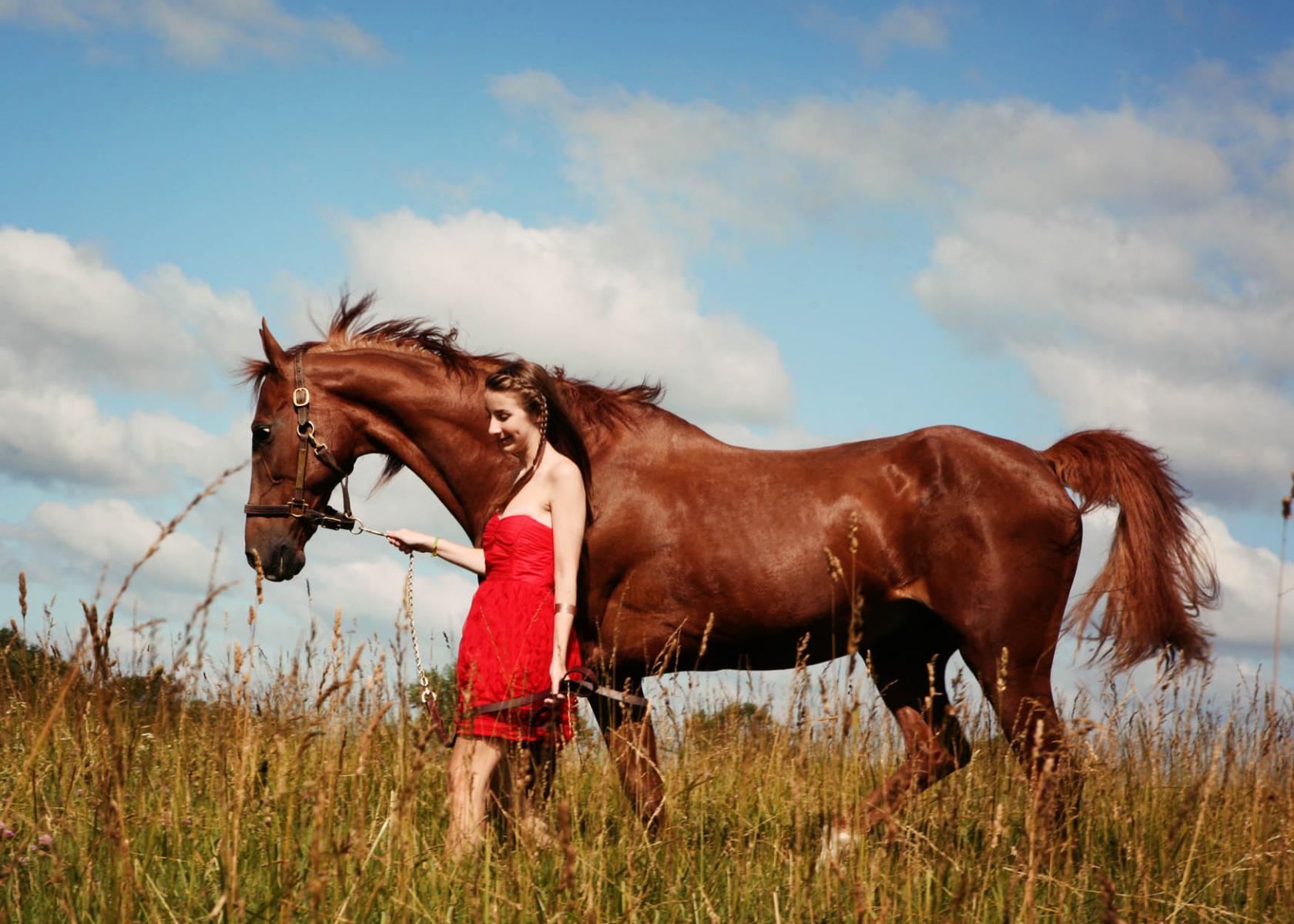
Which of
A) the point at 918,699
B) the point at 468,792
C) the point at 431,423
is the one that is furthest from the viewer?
the point at 918,699

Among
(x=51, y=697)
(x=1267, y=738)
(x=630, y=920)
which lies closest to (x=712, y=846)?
(x=630, y=920)

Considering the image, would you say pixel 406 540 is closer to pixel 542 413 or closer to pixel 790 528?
pixel 542 413

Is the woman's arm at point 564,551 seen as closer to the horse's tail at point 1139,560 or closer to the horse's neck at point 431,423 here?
the horse's neck at point 431,423

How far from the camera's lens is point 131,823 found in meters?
3.47

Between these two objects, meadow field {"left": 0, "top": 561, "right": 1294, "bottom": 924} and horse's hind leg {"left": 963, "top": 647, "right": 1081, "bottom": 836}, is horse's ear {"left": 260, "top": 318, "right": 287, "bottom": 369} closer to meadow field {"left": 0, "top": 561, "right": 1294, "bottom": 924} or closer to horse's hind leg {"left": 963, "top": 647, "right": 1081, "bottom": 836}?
meadow field {"left": 0, "top": 561, "right": 1294, "bottom": 924}

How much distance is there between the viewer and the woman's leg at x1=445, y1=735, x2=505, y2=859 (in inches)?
135

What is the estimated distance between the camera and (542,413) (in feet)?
14.7

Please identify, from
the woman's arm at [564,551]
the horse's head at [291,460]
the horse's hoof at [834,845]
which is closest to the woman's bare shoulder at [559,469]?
the woman's arm at [564,551]

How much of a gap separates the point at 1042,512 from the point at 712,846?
7.60 ft

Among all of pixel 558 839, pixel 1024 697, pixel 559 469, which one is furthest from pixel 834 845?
pixel 1024 697

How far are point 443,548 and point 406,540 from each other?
164mm

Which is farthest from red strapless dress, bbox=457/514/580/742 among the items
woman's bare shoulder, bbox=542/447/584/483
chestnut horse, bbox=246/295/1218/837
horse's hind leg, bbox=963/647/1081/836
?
horse's hind leg, bbox=963/647/1081/836

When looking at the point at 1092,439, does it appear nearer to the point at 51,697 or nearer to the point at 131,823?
the point at 131,823

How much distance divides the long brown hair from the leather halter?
3.51ft
